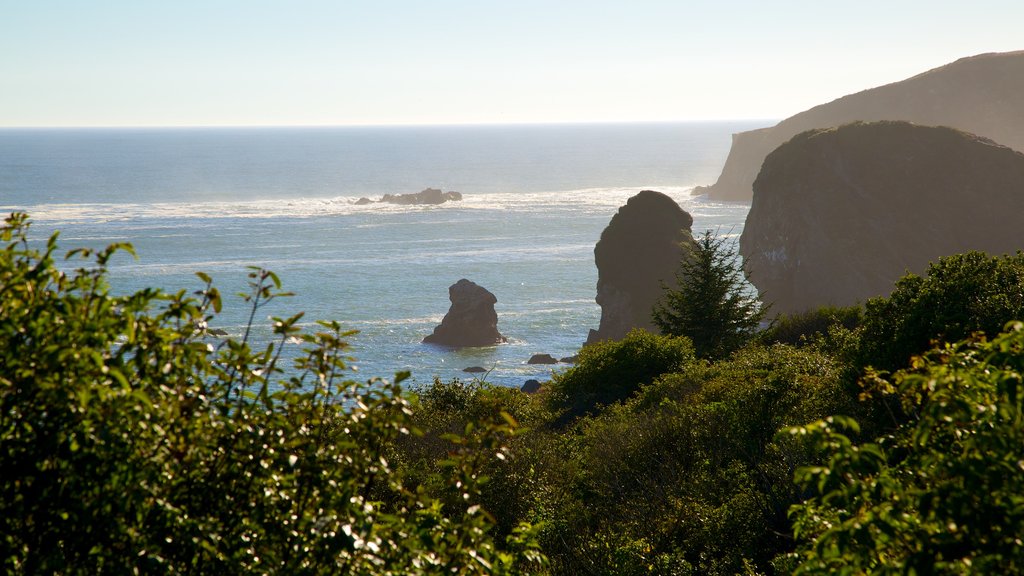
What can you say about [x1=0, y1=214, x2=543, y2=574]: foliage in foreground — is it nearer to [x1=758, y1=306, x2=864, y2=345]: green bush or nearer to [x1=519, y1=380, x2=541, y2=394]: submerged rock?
[x1=758, y1=306, x2=864, y2=345]: green bush

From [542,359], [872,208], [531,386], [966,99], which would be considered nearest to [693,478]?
[531,386]

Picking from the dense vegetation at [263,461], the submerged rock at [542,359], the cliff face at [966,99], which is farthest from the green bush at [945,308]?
the cliff face at [966,99]

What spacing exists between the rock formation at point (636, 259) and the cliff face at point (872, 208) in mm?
9753

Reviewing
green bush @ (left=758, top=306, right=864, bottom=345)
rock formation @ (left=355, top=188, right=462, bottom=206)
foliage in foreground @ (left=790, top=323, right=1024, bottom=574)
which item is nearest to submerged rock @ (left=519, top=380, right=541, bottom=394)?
green bush @ (left=758, top=306, right=864, bottom=345)

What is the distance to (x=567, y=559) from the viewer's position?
1519 cm

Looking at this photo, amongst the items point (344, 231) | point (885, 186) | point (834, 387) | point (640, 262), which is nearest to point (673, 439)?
point (834, 387)

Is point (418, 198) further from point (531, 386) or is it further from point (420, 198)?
point (531, 386)

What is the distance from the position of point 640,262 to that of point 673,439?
5950 cm

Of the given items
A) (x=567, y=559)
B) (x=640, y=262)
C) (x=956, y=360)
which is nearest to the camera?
(x=956, y=360)

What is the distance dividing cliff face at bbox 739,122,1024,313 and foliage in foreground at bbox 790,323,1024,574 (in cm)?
8067

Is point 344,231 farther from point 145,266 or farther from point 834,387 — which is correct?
point 834,387

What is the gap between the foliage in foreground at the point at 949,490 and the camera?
17.0 feet

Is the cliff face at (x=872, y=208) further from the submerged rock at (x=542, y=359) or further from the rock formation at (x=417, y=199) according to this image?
the rock formation at (x=417, y=199)

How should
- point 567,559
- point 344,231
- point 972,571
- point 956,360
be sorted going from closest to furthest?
point 972,571 → point 956,360 → point 567,559 → point 344,231
